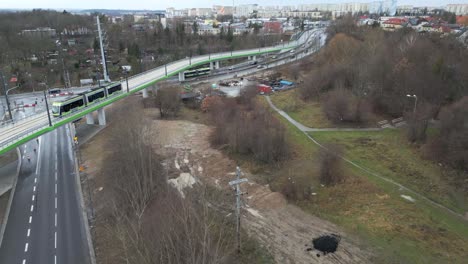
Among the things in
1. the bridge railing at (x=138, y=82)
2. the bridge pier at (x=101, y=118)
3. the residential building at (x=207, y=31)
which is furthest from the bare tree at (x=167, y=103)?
the residential building at (x=207, y=31)

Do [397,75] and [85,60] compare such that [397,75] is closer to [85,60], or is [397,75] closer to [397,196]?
[397,196]

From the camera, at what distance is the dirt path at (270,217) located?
73.2 ft

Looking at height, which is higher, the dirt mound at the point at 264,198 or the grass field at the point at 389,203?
the grass field at the point at 389,203

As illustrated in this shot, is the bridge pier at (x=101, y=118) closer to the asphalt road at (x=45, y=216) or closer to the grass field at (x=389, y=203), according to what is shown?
the asphalt road at (x=45, y=216)

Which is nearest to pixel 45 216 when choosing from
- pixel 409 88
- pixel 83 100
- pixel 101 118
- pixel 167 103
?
pixel 83 100

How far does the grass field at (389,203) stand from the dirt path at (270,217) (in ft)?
4.18

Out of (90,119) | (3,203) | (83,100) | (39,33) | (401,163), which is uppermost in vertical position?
(39,33)

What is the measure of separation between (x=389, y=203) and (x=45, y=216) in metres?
28.6

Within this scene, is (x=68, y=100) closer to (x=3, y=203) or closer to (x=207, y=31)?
(x=3, y=203)

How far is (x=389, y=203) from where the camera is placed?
1100 inches

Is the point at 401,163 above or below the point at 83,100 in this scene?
below

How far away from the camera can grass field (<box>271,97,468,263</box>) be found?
22.7 meters

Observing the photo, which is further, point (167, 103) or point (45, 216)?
point (167, 103)

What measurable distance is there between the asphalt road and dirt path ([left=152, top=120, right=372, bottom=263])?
11.1 meters
